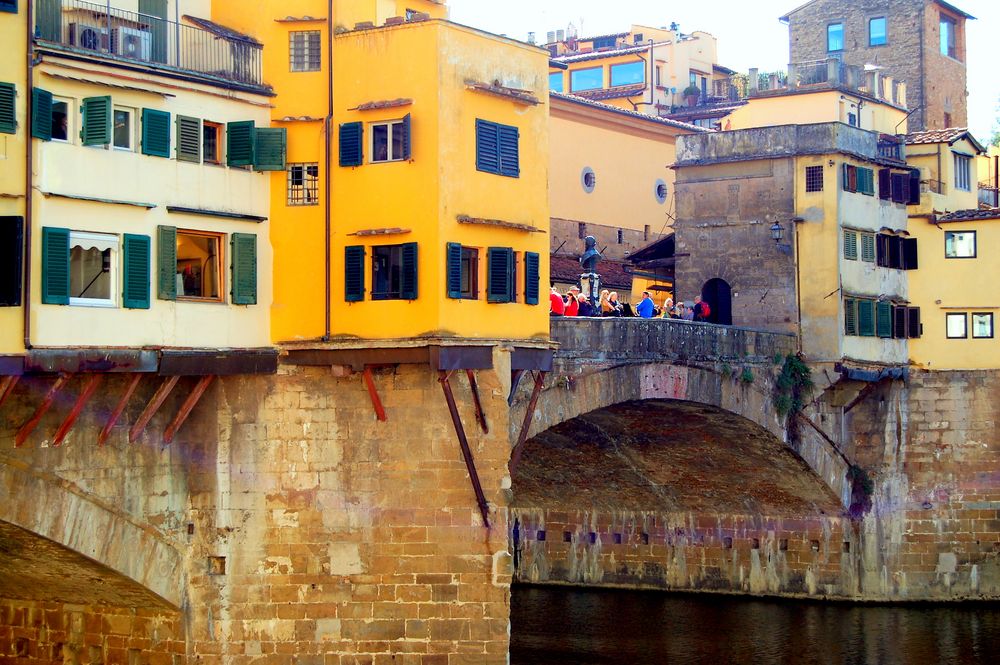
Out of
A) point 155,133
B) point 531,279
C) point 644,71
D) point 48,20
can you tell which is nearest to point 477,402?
point 531,279

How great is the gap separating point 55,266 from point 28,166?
162 centimetres

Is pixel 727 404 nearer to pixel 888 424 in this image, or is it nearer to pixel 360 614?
pixel 888 424

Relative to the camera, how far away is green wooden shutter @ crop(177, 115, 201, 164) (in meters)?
30.8

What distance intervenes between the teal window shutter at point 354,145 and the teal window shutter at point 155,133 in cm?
325

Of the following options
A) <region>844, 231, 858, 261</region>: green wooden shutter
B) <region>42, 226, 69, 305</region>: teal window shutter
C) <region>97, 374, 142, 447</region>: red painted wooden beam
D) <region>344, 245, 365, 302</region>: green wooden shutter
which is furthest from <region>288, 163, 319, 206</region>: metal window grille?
<region>844, 231, 858, 261</region>: green wooden shutter

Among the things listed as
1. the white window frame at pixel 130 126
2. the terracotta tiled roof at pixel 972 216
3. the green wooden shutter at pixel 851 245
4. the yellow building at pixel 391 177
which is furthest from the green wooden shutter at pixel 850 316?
the white window frame at pixel 130 126

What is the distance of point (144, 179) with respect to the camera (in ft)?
99.1

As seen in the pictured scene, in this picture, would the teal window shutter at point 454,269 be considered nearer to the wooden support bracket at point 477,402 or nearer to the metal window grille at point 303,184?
the wooden support bracket at point 477,402

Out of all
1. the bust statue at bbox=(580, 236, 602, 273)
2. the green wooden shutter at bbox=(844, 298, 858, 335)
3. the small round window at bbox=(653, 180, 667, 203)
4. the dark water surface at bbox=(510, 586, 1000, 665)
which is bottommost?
the dark water surface at bbox=(510, 586, 1000, 665)

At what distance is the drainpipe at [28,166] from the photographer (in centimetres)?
2841

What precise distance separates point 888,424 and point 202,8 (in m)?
27.4

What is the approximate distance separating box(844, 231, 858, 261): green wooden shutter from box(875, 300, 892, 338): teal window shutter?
6.64ft

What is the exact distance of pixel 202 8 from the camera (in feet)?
107

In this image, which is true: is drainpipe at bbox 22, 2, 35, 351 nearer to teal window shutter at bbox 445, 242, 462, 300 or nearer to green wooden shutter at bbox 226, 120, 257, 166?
green wooden shutter at bbox 226, 120, 257, 166
